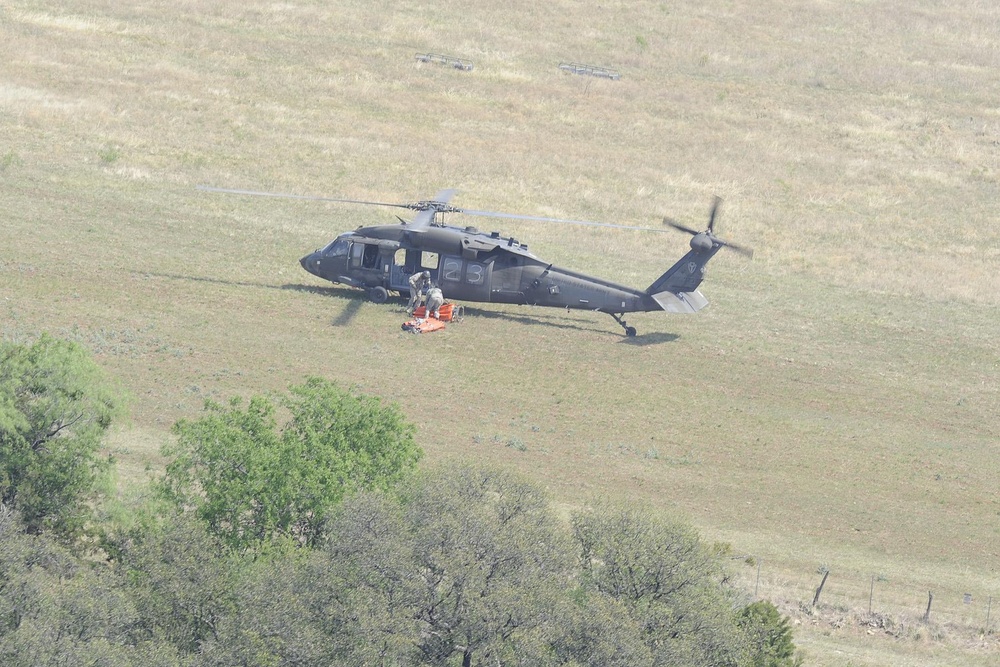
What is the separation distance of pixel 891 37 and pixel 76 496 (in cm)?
8451

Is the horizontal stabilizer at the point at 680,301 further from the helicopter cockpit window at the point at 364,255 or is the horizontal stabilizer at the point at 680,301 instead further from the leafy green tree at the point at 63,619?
the leafy green tree at the point at 63,619

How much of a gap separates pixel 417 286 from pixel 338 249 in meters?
3.19

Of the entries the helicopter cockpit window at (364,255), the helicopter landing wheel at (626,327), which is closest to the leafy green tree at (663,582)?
the helicopter landing wheel at (626,327)

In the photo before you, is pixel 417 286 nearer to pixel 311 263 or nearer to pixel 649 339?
pixel 311 263

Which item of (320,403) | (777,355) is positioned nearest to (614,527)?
(320,403)

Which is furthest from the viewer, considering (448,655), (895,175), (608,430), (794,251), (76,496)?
(895,175)

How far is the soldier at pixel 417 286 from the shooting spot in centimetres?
4153

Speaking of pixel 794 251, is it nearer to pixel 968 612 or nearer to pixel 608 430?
pixel 608 430

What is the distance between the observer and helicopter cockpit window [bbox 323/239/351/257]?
42625mm

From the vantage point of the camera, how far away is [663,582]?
880 inches

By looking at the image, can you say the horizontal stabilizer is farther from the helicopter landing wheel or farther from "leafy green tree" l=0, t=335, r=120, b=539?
"leafy green tree" l=0, t=335, r=120, b=539

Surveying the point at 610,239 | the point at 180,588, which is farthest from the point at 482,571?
the point at 610,239

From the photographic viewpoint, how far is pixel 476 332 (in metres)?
41.5

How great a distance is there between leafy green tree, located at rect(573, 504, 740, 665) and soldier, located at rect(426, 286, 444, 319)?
17746 mm
